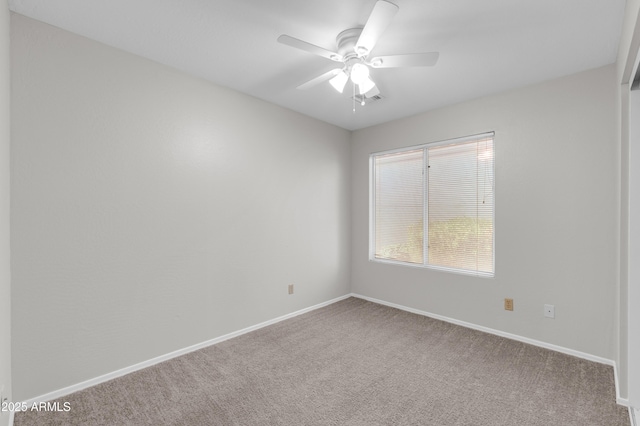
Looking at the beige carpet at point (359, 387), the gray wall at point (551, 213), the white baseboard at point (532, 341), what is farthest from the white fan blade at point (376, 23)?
the white baseboard at point (532, 341)

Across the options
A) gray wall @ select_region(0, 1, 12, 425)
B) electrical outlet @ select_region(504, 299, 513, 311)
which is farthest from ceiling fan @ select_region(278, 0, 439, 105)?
electrical outlet @ select_region(504, 299, 513, 311)

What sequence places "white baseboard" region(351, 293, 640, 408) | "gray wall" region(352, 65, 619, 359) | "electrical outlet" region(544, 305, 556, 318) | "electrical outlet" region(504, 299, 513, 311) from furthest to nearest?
"electrical outlet" region(504, 299, 513, 311) → "electrical outlet" region(544, 305, 556, 318) → "gray wall" region(352, 65, 619, 359) → "white baseboard" region(351, 293, 640, 408)

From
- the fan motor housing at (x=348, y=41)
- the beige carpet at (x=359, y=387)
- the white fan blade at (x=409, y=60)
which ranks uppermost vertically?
the fan motor housing at (x=348, y=41)

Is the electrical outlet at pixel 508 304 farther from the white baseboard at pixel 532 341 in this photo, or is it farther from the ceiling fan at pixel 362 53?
the ceiling fan at pixel 362 53

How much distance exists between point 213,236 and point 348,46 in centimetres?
196

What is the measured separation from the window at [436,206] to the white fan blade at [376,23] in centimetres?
193

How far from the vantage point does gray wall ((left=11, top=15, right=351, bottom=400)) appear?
1902 millimetres

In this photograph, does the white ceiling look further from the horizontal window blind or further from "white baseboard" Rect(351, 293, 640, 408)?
"white baseboard" Rect(351, 293, 640, 408)

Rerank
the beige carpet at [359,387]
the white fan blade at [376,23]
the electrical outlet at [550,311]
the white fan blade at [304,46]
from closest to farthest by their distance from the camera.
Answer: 1. the white fan blade at [376,23]
2. the white fan blade at [304,46]
3. the beige carpet at [359,387]
4. the electrical outlet at [550,311]

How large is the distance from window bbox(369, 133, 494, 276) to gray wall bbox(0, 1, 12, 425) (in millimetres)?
3454

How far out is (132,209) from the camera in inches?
91.2

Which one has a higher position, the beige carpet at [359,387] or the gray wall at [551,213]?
the gray wall at [551,213]

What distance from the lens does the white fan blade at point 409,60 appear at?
6.02 ft

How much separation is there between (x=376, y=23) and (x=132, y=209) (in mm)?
2131
